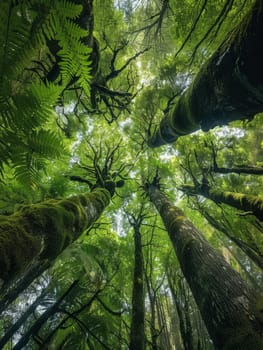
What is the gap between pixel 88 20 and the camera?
2.13 metres

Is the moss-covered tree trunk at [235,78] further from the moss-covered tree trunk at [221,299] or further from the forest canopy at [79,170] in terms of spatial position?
the moss-covered tree trunk at [221,299]

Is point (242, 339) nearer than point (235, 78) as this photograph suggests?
Yes

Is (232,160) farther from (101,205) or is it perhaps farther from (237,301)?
(237,301)

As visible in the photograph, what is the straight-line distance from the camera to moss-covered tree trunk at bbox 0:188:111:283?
3.97 feet

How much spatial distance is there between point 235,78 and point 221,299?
197cm

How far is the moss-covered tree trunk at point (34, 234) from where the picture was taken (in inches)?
47.6

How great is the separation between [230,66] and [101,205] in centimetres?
282

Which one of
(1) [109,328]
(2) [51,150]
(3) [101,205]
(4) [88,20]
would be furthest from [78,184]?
(2) [51,150]

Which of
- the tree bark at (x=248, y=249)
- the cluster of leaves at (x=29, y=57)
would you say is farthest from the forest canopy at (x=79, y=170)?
the tree bark at (x=248, y=249)

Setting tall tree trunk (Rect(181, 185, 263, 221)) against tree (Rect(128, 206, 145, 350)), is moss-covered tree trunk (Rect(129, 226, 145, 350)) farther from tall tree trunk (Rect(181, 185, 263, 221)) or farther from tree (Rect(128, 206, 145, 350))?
tall tree trunk (Rect(181, 185, 263, 221))

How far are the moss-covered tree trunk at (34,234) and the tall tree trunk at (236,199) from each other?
11.6 feet

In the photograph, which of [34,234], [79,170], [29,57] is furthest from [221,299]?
[79,170]

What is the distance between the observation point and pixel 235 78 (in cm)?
163

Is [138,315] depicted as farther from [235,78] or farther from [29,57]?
[29,57]
